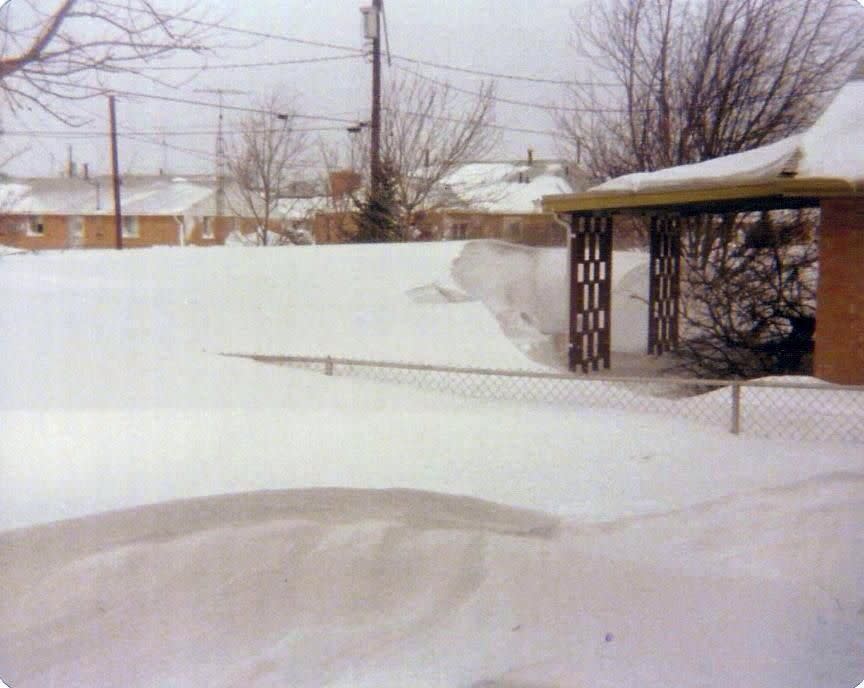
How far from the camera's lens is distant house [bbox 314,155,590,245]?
14375mm

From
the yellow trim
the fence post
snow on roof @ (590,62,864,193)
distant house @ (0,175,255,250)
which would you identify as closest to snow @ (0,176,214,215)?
distant house @ (0,175,255,250)

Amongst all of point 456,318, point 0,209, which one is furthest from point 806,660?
point 0,209

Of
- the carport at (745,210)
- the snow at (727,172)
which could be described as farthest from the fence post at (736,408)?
the snow at (727,172)

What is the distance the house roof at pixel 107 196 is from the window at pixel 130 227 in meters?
0.11

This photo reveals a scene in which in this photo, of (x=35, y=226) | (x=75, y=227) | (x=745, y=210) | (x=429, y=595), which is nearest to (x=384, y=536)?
(x=429, y=595)

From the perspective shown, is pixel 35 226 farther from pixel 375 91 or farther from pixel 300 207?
pixel 300 207

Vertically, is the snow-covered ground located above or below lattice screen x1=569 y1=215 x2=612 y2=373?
below

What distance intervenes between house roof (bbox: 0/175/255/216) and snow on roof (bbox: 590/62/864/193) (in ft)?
19.6

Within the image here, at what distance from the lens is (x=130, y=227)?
48.1 feet

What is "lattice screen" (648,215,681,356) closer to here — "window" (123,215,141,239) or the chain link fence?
the chain link fence

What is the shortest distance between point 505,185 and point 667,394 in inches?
350

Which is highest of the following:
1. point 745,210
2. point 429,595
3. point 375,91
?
point 375,91

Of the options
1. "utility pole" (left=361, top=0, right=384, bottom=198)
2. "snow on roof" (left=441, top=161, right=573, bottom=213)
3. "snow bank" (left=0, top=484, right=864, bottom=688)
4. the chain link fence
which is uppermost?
"utility pole" (left=361, top=0, right=384, bottom=198)

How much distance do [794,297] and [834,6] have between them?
114 inches
